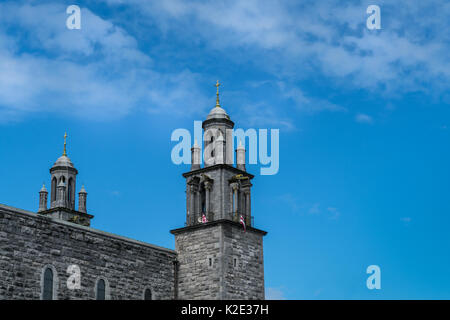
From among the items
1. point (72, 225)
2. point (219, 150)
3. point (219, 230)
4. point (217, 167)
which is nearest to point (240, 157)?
point (219, 150)

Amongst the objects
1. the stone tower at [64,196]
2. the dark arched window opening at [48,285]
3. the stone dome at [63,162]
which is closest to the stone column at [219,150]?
the dark arched window opening at [48,285]

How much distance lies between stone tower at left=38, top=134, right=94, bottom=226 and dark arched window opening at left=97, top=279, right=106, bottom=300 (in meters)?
16.7

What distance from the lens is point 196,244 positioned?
48781 mm

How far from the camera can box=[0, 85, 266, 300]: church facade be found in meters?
40.2

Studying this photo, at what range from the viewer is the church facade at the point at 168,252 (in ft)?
132

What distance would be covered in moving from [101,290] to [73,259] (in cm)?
269

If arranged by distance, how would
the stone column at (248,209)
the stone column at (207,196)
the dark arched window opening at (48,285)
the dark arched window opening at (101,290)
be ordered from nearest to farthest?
the dark arched window opening at (48,285) → the dark arched window opening at (101,290) → the stone column at (207,196) → the stone column at (248,209)

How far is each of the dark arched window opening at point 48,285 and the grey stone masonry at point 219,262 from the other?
9.86 m

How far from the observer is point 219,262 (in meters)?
47.1

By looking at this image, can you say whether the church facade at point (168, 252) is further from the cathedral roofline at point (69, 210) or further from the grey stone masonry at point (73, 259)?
the cathedral roofline at point (69, 210)

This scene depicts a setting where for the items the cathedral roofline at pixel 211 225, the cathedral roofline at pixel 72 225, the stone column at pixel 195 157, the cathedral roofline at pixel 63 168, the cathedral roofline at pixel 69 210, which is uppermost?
the cathedral roofline at pixel 63 168

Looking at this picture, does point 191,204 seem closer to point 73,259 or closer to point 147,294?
point 147,294

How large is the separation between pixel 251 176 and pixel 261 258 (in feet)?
18.0
